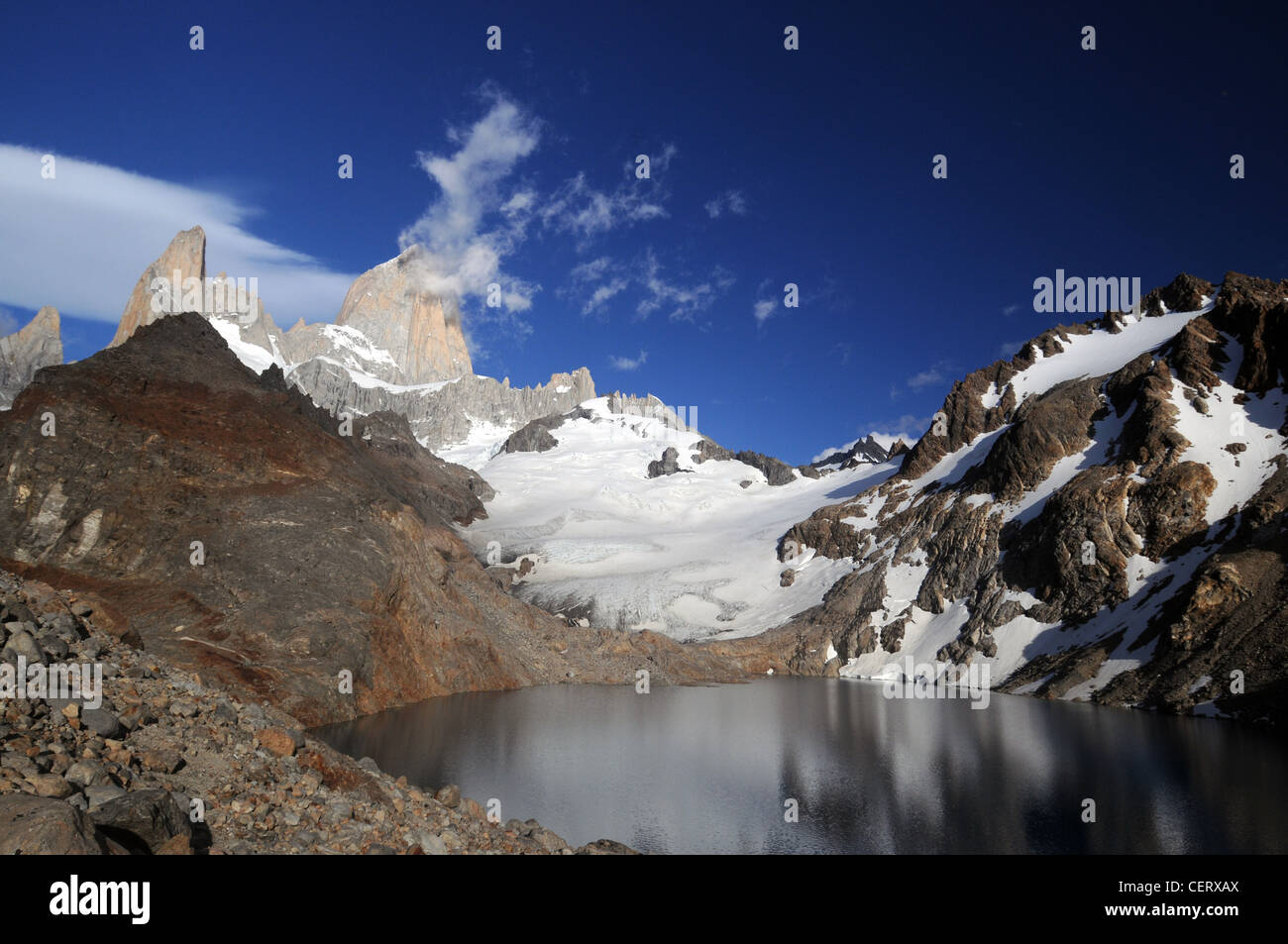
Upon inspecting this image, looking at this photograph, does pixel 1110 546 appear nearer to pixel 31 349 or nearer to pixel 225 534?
pixel 225 534

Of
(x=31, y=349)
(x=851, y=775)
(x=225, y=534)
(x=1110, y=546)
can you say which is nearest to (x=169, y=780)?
(x=851, y=775)

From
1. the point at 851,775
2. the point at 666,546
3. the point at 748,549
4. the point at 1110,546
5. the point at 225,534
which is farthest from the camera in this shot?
the point at 666,546

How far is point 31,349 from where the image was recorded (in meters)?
192

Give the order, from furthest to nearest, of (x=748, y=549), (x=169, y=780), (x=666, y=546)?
(x=666, y=546), (x=748, y=549), (x=169, y=780)

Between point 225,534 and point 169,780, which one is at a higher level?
point 225,534

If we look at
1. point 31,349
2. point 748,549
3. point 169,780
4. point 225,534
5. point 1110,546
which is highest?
point 31,349

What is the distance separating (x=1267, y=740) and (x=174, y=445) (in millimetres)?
61559

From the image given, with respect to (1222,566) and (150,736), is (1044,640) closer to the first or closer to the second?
(1222,566)

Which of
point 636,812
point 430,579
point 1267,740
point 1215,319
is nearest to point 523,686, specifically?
point 430,579

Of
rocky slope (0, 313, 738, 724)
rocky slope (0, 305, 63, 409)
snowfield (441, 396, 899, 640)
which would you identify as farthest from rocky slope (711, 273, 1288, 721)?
rocky slope (0, 305, 63, 409)

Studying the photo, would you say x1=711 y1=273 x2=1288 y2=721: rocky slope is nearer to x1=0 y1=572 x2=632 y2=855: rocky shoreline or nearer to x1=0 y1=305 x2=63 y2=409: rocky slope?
x1=0 y1=572 x2=632 y2=855: rocky shoreline

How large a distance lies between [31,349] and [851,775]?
24335 cm

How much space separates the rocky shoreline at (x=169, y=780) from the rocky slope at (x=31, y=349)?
221 m

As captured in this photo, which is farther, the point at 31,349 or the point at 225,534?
the point at 31,349
